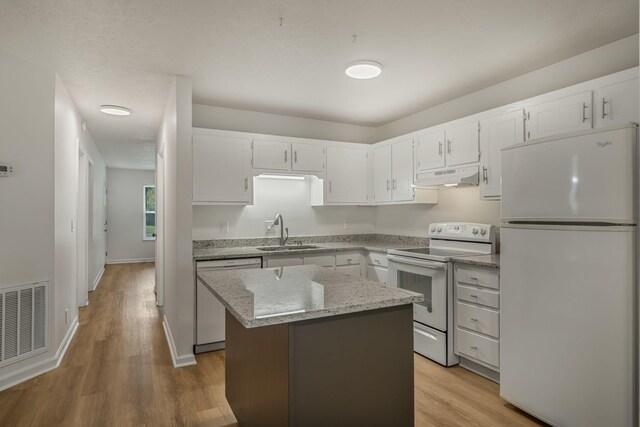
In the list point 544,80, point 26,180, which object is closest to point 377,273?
point 544,80

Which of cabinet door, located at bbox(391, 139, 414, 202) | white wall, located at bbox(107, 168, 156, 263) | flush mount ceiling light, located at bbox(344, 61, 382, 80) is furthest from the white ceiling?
white wall, located at bbox(107, 168, 156, 263)

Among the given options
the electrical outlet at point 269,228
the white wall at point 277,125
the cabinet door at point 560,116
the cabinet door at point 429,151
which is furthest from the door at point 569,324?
the white wall at point 277,125

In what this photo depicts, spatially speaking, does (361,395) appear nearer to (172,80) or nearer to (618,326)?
(618,326)

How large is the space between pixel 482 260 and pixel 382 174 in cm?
186

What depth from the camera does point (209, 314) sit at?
3.38 meters

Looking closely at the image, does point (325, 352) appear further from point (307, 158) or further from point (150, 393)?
point (307, 158)

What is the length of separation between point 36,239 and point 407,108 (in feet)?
12.3

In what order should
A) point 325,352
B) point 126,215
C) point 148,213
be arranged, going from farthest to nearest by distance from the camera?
point 148,213
point 126,215
point 325,352

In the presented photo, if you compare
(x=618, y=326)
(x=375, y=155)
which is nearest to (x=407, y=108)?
(x=375, y=155)

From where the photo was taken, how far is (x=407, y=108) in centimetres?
418

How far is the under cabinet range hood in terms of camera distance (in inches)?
126

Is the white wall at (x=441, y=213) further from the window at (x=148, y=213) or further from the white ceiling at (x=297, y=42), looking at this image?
the window at (x=148, y=213)

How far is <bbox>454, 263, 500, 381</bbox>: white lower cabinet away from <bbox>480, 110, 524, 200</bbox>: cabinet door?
694 mm

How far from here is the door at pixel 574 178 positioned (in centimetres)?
185
